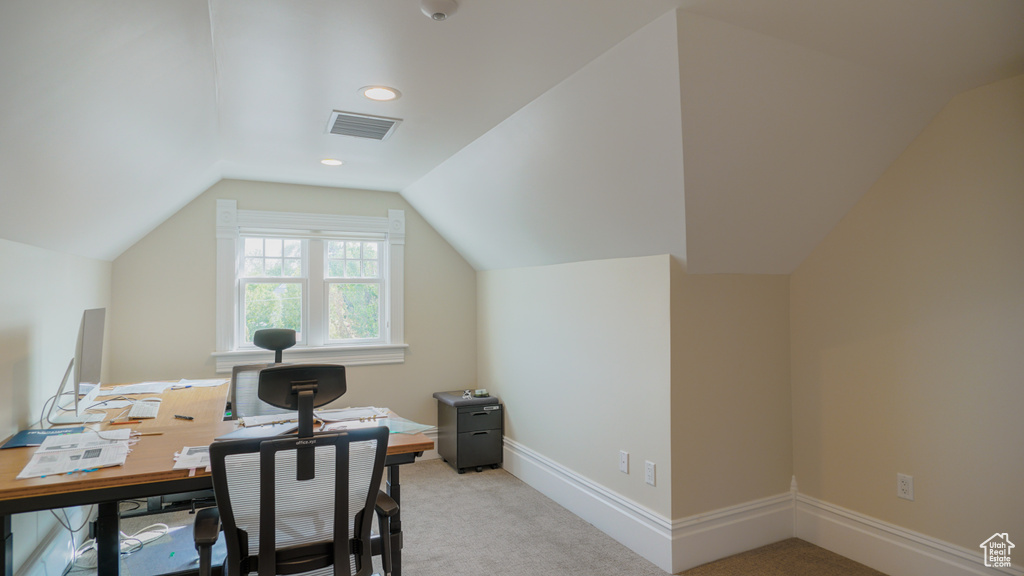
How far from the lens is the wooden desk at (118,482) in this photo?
73.5 inches

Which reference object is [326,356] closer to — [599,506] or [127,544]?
[127,544]

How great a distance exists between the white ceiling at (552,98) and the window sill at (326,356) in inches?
56.1

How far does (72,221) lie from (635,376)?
10.0ft

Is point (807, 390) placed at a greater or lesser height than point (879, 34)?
lesser

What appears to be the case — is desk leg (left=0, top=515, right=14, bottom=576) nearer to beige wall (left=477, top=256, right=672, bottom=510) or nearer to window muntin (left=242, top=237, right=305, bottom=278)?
beige wall (left=477, top=256, right=672, bottom=510)

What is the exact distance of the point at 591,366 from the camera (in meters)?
3.75

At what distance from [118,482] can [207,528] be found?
408mm

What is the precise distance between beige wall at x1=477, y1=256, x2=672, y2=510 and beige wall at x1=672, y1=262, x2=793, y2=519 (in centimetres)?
10

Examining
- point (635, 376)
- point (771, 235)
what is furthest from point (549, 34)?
point (635, 376)

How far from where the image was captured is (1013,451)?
8.17 feet

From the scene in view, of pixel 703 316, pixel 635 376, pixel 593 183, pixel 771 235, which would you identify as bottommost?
pixel 635 376

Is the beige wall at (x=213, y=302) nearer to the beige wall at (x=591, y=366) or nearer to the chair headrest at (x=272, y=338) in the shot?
the beige wall at (x=591, y=366)

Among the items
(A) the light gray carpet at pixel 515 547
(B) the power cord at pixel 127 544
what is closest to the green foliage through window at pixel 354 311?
(A) the light gray carpet at pixel 515 547

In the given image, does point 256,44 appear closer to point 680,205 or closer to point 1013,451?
point 680,205
